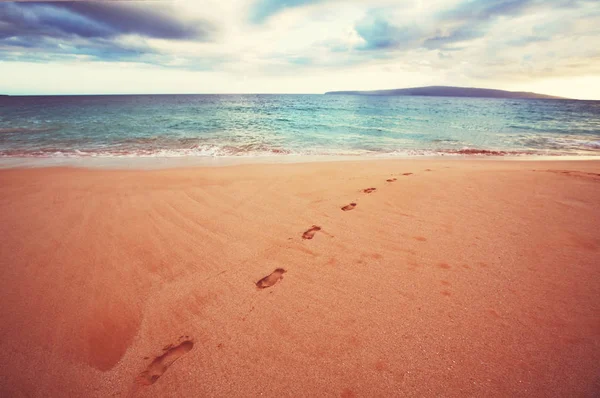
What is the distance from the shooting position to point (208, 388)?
6.09ft

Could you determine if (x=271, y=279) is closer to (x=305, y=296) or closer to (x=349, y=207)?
(x=305, y=296)

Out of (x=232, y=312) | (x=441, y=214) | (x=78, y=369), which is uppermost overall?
(x=441, y=214)

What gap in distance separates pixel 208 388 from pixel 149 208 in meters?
3.73

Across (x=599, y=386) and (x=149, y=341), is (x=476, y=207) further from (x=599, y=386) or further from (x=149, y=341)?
(x=149, y=341)

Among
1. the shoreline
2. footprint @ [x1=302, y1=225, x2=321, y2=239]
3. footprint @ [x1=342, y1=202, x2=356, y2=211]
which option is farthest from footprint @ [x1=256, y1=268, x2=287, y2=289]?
the shoreline

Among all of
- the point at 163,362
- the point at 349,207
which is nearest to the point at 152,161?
the point at 349,207

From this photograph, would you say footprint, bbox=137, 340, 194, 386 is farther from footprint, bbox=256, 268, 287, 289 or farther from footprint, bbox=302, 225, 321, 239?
footprint, bbox=302, 225, 321, 239

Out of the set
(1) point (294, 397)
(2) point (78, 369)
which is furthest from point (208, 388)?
(2) point (78, 369)

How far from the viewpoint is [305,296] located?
262 cm

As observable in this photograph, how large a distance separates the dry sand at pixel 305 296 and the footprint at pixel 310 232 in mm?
28

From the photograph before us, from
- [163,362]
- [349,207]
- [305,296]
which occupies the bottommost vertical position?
[163,362]

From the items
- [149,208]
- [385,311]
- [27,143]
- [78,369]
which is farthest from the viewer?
[27,143]

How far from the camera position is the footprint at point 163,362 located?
195 cm

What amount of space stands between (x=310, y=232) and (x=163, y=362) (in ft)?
7.47
